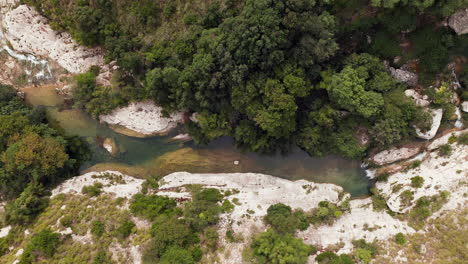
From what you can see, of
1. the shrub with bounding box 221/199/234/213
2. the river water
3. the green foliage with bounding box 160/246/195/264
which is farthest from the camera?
the river water

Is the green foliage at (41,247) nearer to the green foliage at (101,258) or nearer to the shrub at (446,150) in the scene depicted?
the green foliage at (101,258)

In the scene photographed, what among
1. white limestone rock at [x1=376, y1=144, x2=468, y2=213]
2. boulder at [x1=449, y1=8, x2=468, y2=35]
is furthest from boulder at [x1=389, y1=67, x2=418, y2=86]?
white limestone rock at [x1=376, y1=144, x2=468, y2=213]

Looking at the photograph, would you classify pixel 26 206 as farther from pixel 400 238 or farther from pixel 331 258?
pixel 400 238

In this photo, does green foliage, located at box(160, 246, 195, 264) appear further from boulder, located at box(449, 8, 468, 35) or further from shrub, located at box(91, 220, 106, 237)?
boulder, located at box(449, 8, 468, 35)

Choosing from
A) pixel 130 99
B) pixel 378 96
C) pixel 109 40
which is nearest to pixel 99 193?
pixel 130 99

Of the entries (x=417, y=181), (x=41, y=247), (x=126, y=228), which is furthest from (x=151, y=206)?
(x=417, y=181)

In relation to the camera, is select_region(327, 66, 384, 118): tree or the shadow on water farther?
the shadow on water
